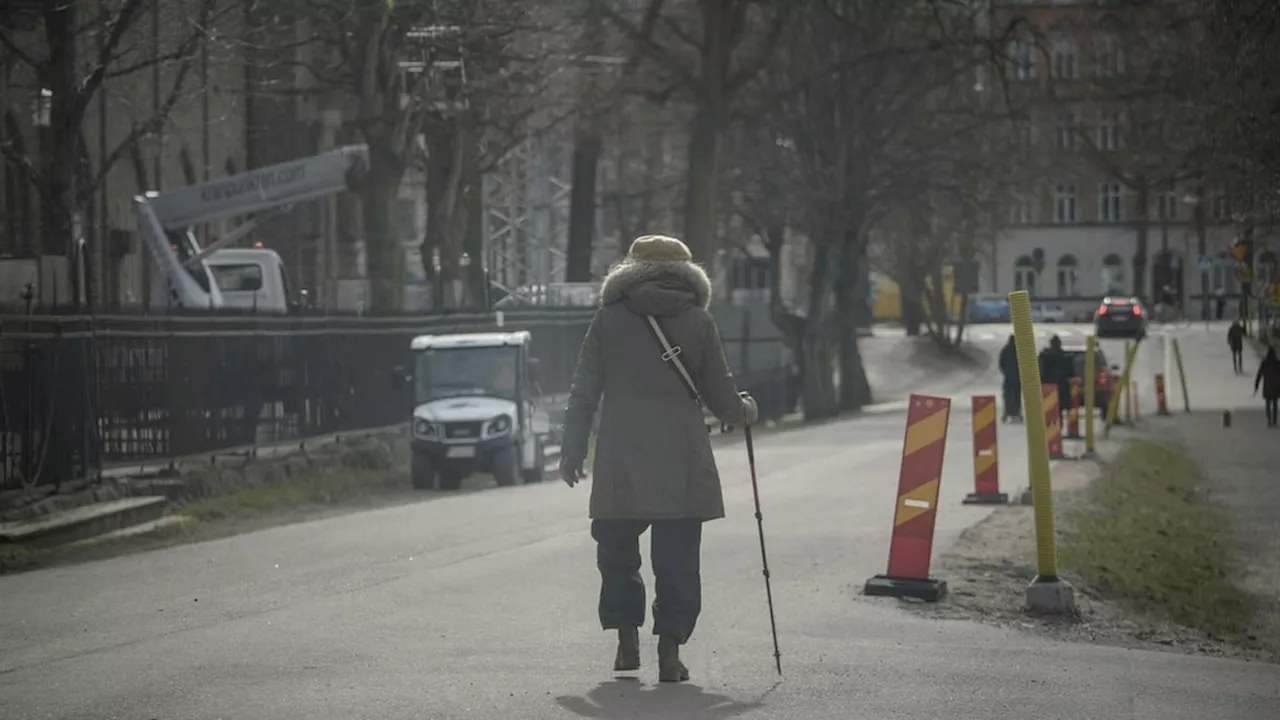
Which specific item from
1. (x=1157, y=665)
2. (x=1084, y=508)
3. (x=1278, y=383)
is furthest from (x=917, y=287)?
(x=1157, y=665)

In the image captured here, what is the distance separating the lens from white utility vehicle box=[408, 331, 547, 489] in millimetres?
28391

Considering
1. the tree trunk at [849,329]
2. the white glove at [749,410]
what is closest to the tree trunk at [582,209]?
the tree trunk at [849,329]

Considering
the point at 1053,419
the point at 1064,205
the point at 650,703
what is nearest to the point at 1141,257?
the point at 1064,205

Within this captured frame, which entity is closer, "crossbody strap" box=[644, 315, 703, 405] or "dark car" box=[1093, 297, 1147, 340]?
"crossbody strap" box=[644, 315, 703, 405]

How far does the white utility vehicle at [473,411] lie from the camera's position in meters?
28.4

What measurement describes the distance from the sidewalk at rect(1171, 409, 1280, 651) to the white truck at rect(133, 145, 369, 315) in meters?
13.7

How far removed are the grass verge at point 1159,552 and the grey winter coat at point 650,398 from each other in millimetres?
5606

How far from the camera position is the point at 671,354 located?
Answer: 31.8 ft

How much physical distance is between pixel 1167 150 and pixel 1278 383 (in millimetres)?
5780

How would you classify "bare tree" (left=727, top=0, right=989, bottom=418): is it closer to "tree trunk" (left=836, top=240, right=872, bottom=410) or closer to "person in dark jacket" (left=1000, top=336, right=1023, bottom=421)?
"tree trunk" (left=836, top=240, right=872, bottom=410)

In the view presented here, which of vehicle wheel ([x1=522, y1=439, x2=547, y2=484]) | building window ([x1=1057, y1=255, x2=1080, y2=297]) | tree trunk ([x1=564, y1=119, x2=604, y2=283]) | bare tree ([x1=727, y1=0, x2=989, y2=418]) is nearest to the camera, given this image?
vehicle wheel ([x1=522, y1=439, x2=547, y2=484])

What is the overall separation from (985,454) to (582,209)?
3314 cm

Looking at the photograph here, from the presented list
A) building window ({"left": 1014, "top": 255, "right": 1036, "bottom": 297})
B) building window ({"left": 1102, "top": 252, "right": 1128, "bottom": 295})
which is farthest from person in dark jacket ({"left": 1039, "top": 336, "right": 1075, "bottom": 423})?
building window ({"left": 1102, "top": 252, "right": 1128, "bottom": 295})

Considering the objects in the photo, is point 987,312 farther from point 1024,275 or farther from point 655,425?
point 655,425
